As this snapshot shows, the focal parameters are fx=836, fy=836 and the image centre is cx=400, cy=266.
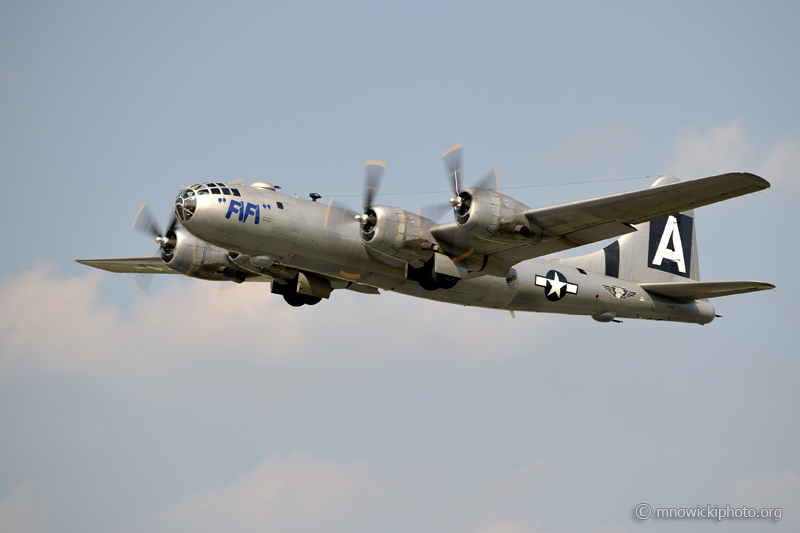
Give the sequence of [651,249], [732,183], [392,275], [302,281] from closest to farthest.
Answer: [732,183] → [392,275] → [302,281] → [651,249]

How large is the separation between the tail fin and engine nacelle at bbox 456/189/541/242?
23.5 feet

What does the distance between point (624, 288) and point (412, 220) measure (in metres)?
9.62

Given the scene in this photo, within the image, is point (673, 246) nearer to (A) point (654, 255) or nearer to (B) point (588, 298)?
(A) point (654, 255)

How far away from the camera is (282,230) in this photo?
2192 cm

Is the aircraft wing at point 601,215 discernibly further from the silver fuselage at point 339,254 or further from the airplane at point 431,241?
the silver fuselage at point 339,254

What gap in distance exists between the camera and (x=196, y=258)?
26750mm

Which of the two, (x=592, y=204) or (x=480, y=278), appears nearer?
(x=592, y=204)

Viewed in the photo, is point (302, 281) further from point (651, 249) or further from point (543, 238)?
point (651, 249)

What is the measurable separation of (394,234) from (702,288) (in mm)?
11037

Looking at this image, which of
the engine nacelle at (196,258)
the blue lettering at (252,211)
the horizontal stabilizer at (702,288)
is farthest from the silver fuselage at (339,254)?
the engine nacelle at (196,258)

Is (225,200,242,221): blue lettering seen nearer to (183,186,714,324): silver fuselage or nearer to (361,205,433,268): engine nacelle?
(183,186,714,324): silver fuselage

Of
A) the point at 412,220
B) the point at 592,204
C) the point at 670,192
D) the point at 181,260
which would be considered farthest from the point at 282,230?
the point at 670,192

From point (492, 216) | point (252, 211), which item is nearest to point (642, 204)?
point (492, 216)

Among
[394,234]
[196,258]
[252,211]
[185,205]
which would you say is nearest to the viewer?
[185,205]
